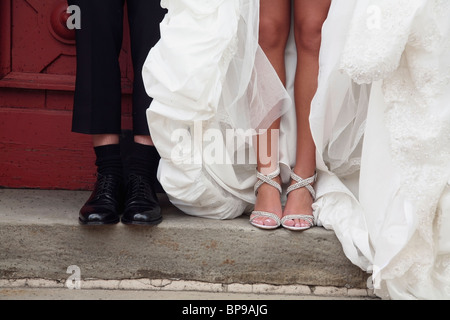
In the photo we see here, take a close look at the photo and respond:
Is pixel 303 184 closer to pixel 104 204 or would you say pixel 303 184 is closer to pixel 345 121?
pixel 345 121

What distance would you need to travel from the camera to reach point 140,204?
130cm

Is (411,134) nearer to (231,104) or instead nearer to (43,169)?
(231,104)

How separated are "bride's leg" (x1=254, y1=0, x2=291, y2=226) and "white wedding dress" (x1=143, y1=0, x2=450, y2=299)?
4 centimetres

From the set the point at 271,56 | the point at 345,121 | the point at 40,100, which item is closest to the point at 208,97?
the point at 271,56

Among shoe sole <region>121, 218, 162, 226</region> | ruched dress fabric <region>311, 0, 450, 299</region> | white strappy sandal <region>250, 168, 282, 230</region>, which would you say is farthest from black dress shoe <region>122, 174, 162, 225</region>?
ruched dress fabric <region>311, 0, 450, 299</region>

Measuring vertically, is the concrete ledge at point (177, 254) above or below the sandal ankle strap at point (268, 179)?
below

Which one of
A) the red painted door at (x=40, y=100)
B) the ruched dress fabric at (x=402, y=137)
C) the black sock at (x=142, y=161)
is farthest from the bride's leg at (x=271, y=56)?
the red painted door at (x=40, y=100)

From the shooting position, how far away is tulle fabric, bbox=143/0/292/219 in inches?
49.7

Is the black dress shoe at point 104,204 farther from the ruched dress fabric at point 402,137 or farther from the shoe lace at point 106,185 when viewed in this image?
the ruched dress fabric at point 402,137

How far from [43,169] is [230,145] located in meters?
0.65

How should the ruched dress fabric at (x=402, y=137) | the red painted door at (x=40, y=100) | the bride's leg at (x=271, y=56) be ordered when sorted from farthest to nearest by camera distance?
the red painted door at (x=40, y=100), the bride's leg at (x=271, y=56), the ruched dress fabric at (x=402, y=137)

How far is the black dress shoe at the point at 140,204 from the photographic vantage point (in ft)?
4.19

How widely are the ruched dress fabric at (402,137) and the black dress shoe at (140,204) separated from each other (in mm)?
450

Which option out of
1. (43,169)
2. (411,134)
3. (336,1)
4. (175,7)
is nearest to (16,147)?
(43,169)
